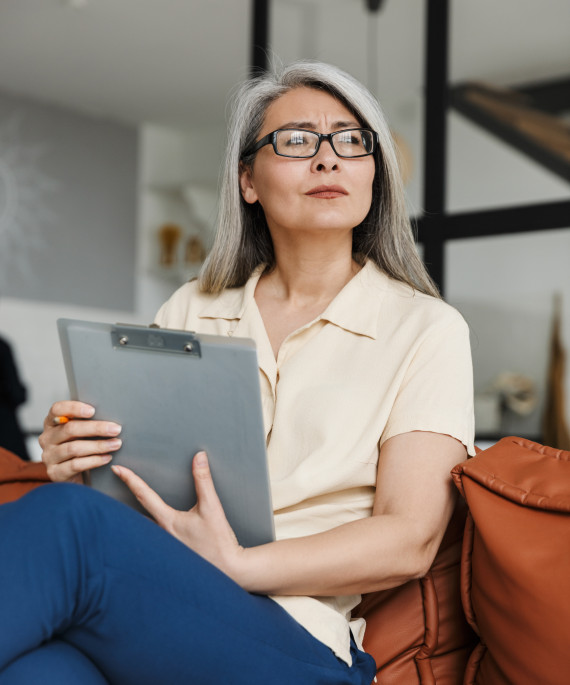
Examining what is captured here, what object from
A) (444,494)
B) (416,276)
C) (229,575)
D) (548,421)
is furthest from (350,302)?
(548,421)

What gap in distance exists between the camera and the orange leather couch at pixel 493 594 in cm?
102

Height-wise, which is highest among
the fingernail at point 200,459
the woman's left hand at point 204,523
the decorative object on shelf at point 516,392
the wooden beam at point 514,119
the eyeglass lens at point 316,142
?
the wooden beam at point 514,119

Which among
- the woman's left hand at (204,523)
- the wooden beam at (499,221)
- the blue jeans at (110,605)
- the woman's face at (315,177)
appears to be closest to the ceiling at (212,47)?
the wooden beam at (499,221)

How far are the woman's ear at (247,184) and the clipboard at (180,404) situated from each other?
60 cm

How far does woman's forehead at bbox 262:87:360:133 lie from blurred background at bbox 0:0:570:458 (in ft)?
1.49

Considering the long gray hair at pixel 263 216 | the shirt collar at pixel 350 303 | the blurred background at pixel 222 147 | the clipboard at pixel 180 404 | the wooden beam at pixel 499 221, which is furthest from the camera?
the blurred background at pixel 222 147

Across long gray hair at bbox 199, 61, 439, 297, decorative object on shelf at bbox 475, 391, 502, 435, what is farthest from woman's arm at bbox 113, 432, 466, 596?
decorative object on shelf at bbox 475, 391, 502, 435

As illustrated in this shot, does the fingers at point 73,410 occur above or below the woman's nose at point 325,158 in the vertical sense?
below

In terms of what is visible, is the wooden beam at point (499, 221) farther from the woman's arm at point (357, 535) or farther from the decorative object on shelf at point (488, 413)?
the woman's arm at point (357, 535)

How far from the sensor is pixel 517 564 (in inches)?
41.5

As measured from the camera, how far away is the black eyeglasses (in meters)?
1.41

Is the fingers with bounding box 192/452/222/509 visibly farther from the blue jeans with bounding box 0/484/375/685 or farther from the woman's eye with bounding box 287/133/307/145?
the woman's eye with bounding box 287/133/307/145

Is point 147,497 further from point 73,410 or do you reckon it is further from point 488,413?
point 488,413

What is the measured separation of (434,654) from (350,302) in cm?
56
